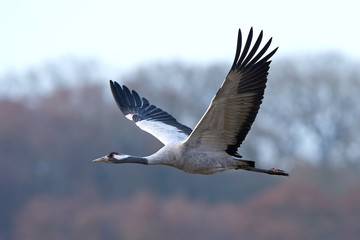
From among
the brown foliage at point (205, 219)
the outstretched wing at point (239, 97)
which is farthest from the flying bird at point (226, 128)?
the brown foliage at point (205, 219)

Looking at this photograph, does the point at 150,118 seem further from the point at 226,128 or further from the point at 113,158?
the point at 226,128

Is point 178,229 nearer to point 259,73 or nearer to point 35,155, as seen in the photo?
point 35,155

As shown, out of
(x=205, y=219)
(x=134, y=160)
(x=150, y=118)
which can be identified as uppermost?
(x=205, y=219)

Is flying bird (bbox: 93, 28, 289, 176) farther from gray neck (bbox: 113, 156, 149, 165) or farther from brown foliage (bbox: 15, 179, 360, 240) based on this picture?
brown foliage (bbox: 15, 179, 360, 240)

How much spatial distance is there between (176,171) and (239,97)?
45943 millimetres

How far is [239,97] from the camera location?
45.1ft

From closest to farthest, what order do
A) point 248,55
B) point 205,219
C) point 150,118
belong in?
point 248,55 < point 150,118 < point 205,219

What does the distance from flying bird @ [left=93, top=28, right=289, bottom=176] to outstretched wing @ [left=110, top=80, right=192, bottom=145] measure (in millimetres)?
199

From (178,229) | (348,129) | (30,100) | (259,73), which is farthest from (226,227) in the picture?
(259,73)

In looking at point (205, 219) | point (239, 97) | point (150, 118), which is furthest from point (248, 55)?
point (205, 219)

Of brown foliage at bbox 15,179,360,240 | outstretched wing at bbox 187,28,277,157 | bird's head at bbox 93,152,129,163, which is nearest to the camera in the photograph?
outstretched wing at bbox 187,28,277,157

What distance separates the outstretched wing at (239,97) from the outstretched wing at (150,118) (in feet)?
6.13

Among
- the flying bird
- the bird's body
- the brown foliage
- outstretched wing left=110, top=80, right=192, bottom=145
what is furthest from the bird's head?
the brown foliage

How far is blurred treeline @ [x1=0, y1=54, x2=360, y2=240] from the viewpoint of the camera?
5288 cm
